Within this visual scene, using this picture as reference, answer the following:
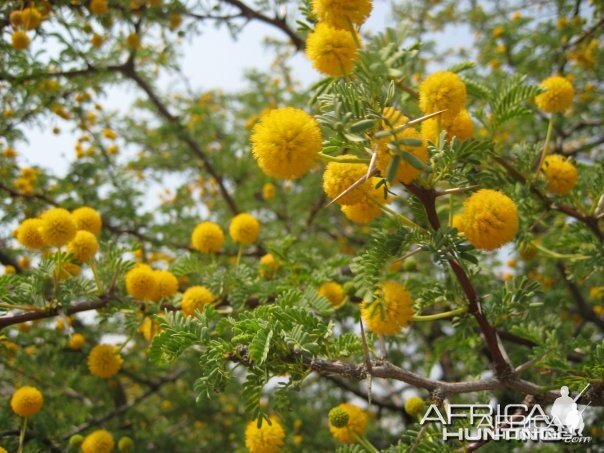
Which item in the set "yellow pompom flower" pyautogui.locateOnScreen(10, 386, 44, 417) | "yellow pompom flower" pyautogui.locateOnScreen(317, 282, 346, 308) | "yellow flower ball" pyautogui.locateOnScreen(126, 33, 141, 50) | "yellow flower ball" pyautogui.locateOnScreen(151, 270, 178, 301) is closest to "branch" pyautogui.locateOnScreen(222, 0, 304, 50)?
"yellow flower ball" pyautogui.locateOnScreen(126, 33, 141, 50)

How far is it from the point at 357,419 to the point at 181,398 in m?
3.52

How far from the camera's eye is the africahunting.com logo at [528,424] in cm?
171

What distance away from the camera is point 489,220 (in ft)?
4.77

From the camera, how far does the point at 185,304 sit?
2326 millimetres

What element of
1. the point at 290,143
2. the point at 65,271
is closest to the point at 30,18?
the point at 65,271

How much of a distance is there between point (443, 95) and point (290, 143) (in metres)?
0.61

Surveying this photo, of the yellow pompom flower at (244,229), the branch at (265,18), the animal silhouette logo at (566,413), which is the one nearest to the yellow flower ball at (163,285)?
the yellow pompom flower at (244,229)

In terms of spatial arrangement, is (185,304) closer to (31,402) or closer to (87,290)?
(87,290)

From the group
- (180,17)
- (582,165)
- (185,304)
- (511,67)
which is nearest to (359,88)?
(185,304)

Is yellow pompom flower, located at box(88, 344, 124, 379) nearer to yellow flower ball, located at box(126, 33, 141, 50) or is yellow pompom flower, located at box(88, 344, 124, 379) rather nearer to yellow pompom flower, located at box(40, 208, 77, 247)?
yellow pompom flower, located at box(40, 208, 77, 247)

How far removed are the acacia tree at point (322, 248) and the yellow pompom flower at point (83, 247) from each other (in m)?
0.02

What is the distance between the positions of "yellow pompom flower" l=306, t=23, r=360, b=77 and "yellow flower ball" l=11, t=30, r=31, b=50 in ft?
10.2

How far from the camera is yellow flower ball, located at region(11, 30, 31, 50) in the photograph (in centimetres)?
349

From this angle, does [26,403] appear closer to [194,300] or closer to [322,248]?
[194,300]
